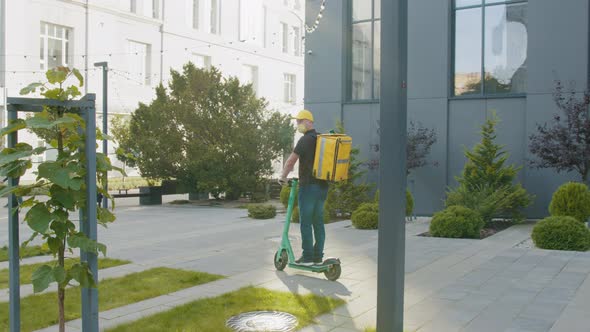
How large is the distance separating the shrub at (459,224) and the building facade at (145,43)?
18.0 meters

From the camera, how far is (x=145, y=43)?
1511 inches

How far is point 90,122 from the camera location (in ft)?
11.8

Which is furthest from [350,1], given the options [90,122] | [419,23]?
[90,122]

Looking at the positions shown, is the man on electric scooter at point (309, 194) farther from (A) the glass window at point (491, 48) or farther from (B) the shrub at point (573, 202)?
(A) the glass window at point (491, 48)

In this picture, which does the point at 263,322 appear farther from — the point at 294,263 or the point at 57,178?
the point at 57,178

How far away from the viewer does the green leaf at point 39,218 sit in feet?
11.2

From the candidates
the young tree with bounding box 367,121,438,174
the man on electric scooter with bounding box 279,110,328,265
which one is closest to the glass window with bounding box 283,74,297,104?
Result: the young tree with bounding box 367,121,438,174

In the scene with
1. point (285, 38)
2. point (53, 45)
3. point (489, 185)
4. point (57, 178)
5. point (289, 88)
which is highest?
point (285, 38)

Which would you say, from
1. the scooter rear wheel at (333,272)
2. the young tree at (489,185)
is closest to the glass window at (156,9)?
the young tree at (489,185)

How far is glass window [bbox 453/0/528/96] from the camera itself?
14.4 meters

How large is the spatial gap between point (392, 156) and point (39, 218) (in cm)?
235

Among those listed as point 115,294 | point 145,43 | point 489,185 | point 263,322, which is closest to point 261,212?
point 489,185

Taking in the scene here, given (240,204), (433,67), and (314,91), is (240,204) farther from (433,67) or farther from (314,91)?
(433,67)

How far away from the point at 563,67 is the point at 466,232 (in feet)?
16.7
